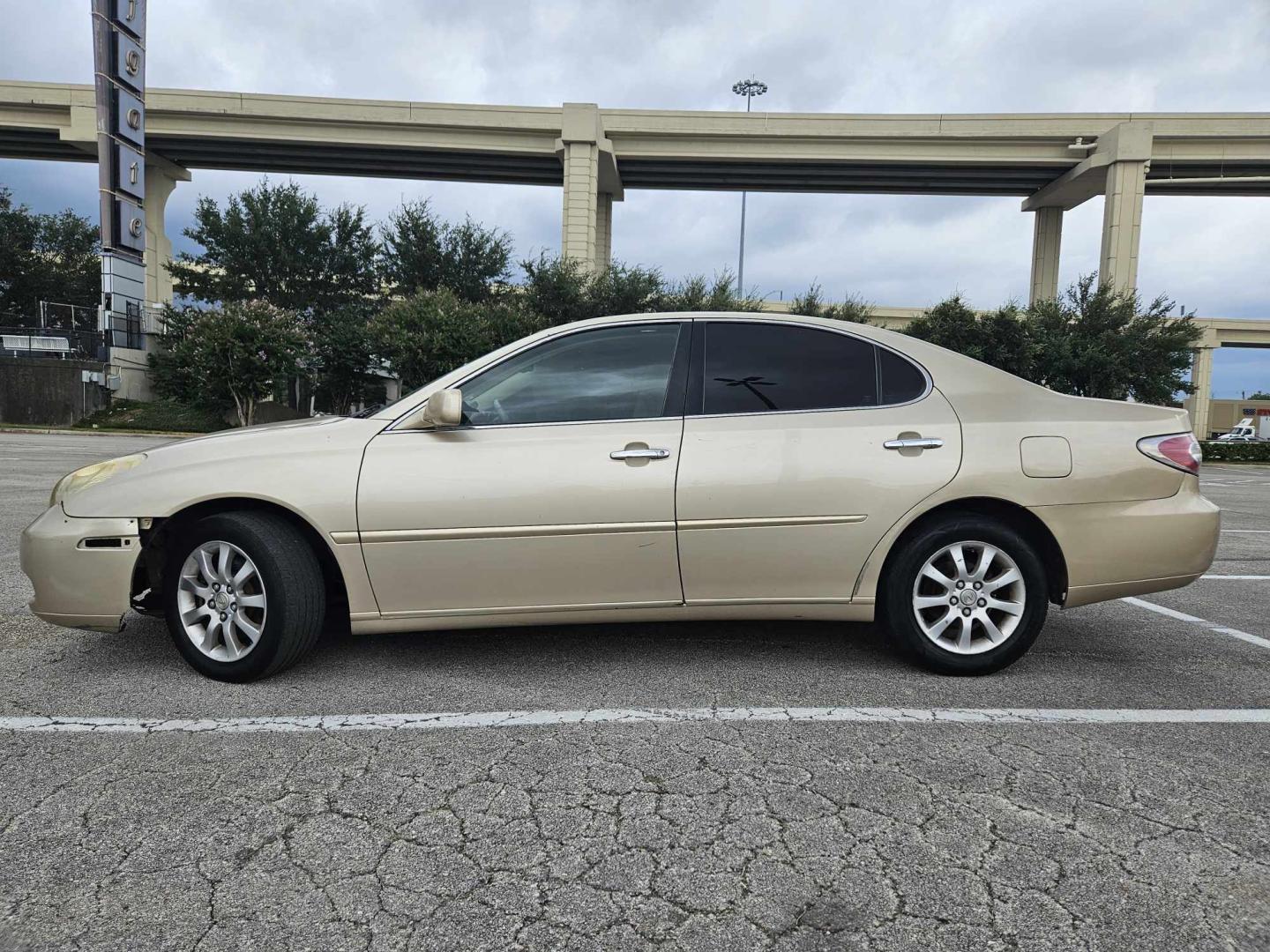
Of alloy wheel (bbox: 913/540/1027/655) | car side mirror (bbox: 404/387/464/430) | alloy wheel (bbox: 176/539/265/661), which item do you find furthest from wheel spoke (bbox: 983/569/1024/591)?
alloy wheel (bbox: 176/539/265/661)

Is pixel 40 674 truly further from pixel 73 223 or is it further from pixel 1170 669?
pixel 73 223

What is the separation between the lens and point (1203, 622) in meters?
4.80

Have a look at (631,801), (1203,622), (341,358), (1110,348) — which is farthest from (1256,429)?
(631,801)

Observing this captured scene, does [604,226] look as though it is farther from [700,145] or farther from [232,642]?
[232,642]

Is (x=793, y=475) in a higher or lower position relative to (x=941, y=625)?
higher

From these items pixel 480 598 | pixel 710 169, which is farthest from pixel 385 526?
pixel 710 169

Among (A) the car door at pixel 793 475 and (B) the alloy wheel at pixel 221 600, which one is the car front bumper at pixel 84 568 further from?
(A) the car door at pixel 793 475

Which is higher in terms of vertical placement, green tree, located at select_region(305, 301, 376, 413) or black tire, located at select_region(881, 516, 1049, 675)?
green tree, located at select_region(305, 301, 376, 413)

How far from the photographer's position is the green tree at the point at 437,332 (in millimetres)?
28844

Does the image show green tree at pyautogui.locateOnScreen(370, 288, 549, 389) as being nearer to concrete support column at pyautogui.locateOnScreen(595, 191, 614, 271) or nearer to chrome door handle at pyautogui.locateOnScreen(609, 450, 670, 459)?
concrete support column at pyautogui.locateOnScreen(595, 191, 614, 271)

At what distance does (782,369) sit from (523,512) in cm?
139

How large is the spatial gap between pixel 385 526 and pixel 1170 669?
3.73 meters

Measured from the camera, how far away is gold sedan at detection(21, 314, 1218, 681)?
3.47 m

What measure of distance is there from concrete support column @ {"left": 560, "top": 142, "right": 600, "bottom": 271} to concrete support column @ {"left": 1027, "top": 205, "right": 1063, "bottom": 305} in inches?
889
